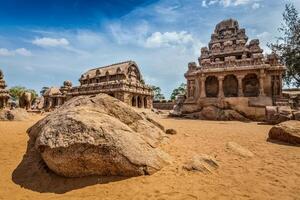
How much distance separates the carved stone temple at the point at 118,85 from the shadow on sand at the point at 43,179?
27994 mm

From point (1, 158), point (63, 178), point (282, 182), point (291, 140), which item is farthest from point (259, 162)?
point (1, 158)

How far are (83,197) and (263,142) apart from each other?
8.01 meters

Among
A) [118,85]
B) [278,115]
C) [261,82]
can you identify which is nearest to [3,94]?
[118,85]

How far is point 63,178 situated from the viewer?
19.0ft

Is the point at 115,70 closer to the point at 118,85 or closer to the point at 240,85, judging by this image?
the point at 118,85

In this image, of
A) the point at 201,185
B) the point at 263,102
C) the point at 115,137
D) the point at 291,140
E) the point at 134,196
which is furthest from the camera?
the point at 263,102

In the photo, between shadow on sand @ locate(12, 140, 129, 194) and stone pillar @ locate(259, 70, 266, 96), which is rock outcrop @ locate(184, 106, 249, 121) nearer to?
stone pillar @ locate(259, 70, 266, 96)

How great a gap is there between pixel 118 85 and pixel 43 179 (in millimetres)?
30364

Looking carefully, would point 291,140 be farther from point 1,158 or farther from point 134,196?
point 1,158

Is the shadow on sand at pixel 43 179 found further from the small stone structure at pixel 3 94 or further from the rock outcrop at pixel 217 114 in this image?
the small stone structure at pixel 3 94

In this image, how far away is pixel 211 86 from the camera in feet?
95.3

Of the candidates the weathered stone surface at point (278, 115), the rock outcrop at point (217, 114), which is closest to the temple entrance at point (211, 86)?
the rock outcrop at point (217, 114)

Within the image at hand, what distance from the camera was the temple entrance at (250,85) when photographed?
26297mm

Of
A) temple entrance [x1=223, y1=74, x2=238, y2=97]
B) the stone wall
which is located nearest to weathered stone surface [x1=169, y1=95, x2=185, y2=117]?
temple entrance [x1=223, y1=74, x2=238, y2=97]
